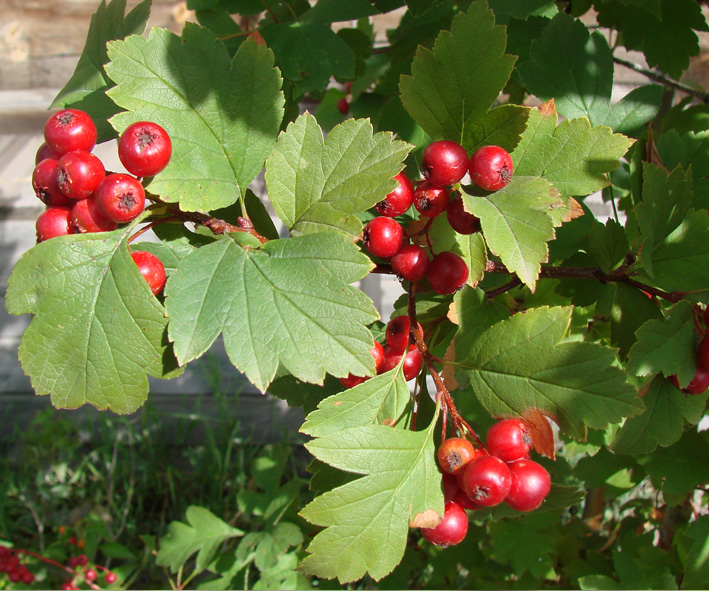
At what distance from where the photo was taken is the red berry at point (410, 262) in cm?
87

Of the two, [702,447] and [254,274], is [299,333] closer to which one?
[254,274]

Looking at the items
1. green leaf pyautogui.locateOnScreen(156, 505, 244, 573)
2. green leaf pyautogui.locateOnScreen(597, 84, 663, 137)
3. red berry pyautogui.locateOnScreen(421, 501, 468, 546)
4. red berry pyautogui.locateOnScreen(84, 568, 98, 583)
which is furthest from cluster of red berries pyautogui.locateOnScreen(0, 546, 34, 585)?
green leaf pyautogui.locateOnScreen(597, 84, 663, 137)

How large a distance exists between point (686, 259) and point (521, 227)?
Result: 1.38 feet

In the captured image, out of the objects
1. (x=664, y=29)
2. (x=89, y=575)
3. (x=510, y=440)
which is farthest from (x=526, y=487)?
(x=89, y=575)

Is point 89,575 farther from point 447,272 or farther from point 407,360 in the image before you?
point 447,272

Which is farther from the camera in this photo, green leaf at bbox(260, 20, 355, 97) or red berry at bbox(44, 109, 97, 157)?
green leaf at bbox(260, 20, 355, 97)

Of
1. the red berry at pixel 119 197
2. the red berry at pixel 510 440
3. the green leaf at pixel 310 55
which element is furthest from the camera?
the green leaf at pixel 310 55

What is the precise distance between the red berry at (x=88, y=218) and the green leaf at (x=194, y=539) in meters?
1.36

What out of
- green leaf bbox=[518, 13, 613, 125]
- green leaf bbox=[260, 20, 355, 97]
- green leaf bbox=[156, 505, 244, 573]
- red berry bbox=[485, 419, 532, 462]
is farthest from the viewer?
green leaf bbox=[156, 505, 244, 573]

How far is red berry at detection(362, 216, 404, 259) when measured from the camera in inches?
33.8

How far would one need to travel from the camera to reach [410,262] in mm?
873

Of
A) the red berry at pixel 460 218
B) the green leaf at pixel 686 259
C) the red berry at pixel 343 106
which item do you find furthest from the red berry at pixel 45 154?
the red berry at pixel 343 106

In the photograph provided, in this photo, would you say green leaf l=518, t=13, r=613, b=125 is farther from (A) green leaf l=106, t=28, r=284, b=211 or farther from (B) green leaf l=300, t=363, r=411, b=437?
(B) green leaf l=300, t=363, r=411, b=437

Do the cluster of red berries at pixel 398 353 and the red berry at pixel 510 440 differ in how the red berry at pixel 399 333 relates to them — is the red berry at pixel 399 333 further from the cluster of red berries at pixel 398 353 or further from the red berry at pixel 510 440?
the red berry at pixel 510 440
